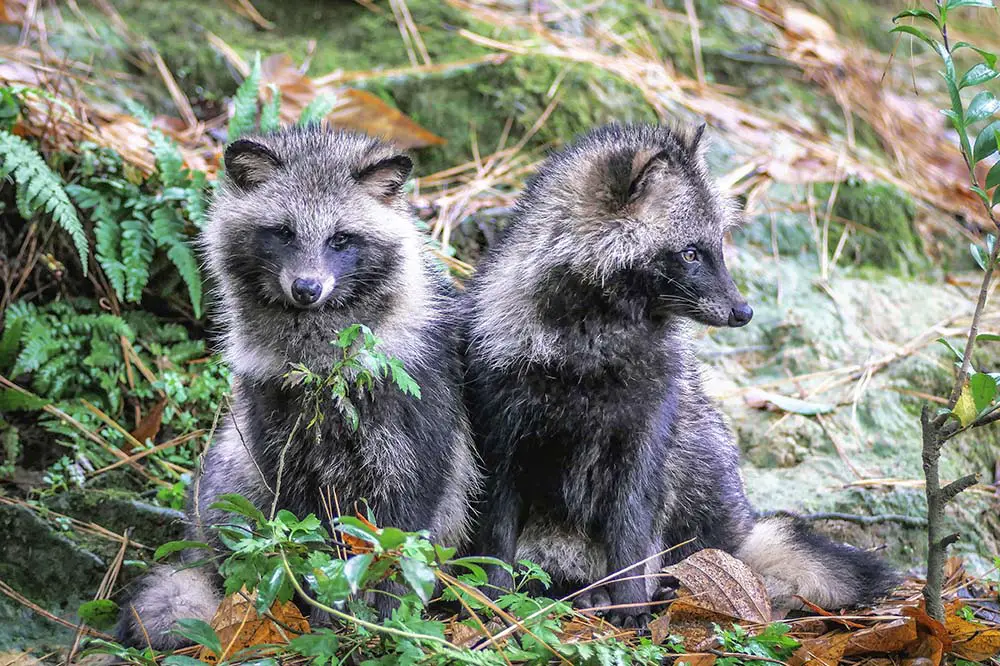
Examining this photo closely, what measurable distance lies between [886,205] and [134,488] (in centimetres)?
525

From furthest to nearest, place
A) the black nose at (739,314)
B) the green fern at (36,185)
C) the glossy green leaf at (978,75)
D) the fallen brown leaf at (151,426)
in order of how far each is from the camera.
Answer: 1. the fallen brown leaf at (151,426)
2. the green fern at (36,185)
3. the black nose at (739,314)
4. the glossy green leaf at (978,75)

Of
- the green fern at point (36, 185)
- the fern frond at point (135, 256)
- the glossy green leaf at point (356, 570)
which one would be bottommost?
the glossy green leaf at point (356, 570)

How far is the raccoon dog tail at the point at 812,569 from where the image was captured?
4.00 m

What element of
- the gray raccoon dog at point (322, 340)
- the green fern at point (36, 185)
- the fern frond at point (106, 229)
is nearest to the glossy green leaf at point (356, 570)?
the gray raccoon dog at point (322, 340)

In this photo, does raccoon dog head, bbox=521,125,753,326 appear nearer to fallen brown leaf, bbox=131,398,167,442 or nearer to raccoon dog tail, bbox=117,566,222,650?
raccoon dog tail, bbox=117,566,222,650

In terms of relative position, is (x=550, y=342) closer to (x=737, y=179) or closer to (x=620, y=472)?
(x=620, y=472)

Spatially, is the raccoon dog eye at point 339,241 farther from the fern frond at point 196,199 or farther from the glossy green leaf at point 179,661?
the glossy green leaf at point 179,661

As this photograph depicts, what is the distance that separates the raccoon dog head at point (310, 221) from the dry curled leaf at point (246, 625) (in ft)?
3.62

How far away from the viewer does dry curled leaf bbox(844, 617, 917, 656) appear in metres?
3.53

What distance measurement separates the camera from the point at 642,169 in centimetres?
387

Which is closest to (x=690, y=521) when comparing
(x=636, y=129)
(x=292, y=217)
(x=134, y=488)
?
(x=636, y=129)

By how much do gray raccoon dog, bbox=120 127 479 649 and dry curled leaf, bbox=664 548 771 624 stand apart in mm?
947

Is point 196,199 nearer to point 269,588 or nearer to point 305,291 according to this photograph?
point 305,291

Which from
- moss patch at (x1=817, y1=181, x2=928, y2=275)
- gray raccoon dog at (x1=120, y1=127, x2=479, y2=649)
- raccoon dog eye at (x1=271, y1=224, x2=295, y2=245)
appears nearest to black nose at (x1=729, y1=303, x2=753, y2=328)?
gray raccoon dog at (x1=120, y1=127, x2=479, y2=649)
